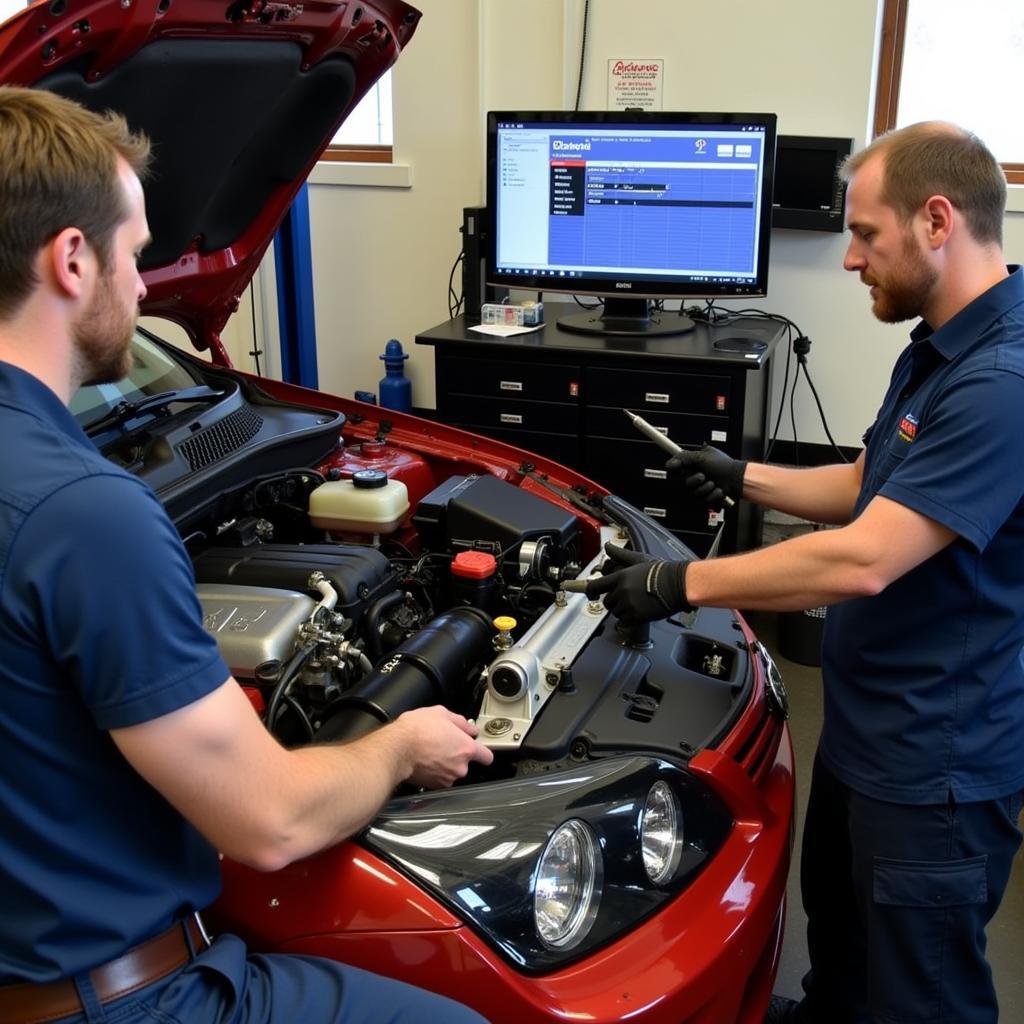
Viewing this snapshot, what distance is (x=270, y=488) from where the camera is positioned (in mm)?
2078

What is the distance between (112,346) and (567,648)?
0.88m

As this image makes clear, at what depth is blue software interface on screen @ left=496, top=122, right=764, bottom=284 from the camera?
339 centimetres

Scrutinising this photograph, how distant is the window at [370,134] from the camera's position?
4.75 m

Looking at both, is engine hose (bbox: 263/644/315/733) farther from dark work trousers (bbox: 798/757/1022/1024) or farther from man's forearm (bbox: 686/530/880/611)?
dark work trousers (bbox: 798/757/1022/1024)

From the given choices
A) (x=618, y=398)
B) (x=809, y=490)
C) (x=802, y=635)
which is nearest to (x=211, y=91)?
(x=809, y=490)

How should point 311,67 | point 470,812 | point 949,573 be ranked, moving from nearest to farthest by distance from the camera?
point 470,812 < point 949,573 < point 311,67

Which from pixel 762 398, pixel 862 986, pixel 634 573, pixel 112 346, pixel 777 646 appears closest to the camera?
pixel 112 346

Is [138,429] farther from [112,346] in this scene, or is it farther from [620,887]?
[620,887]

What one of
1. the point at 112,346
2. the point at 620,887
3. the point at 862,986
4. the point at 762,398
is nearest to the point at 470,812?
the point at 620,887

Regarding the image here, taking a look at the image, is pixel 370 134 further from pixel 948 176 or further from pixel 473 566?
pixel 948 176

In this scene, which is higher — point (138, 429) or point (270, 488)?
point (138, 429)

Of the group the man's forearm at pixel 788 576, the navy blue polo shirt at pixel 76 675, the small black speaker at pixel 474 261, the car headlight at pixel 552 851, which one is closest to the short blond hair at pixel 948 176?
the man's forearm at pixel 788 576

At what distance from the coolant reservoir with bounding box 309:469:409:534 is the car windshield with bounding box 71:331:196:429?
380 millimetres

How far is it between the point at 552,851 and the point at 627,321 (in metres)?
2.64
